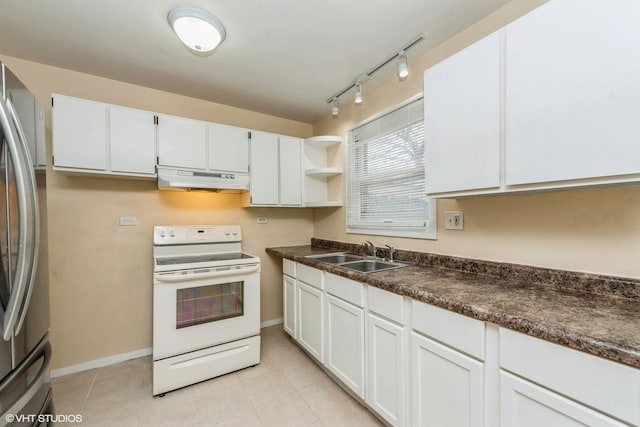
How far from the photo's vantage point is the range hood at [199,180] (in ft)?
7.29

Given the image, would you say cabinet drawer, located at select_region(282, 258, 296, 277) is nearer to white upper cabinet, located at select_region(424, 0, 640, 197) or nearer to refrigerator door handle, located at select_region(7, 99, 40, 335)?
white upper cabinet, located at select_region(424, 0, 640, 197)

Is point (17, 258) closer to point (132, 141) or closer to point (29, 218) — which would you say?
point (29, 218)

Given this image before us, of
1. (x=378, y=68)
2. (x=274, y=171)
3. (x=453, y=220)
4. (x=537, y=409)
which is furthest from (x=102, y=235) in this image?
(x=537, y=409)

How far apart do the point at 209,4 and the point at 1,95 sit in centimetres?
107

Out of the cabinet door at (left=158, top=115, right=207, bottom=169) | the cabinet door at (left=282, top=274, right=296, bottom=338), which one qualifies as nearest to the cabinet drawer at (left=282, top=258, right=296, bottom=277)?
the cabinet door at (left=282, top=274, right=296, bottom=338)

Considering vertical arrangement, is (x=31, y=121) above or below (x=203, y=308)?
above

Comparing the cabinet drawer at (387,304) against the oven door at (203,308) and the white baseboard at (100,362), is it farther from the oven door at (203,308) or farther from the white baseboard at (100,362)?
the white baseboard at (100,362)

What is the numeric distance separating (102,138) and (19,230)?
4.45 feet

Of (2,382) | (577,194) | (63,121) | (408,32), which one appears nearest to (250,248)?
(63,121)

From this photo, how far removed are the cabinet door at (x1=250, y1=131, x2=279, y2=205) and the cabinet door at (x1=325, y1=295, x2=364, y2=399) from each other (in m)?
1.27

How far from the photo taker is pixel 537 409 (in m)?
0.91

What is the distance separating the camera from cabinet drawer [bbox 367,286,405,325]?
4.63ft

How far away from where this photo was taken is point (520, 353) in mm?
946

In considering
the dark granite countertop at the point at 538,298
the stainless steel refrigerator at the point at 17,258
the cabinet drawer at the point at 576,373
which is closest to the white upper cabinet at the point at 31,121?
the stainless steel refrigerator at the point at 17,258
